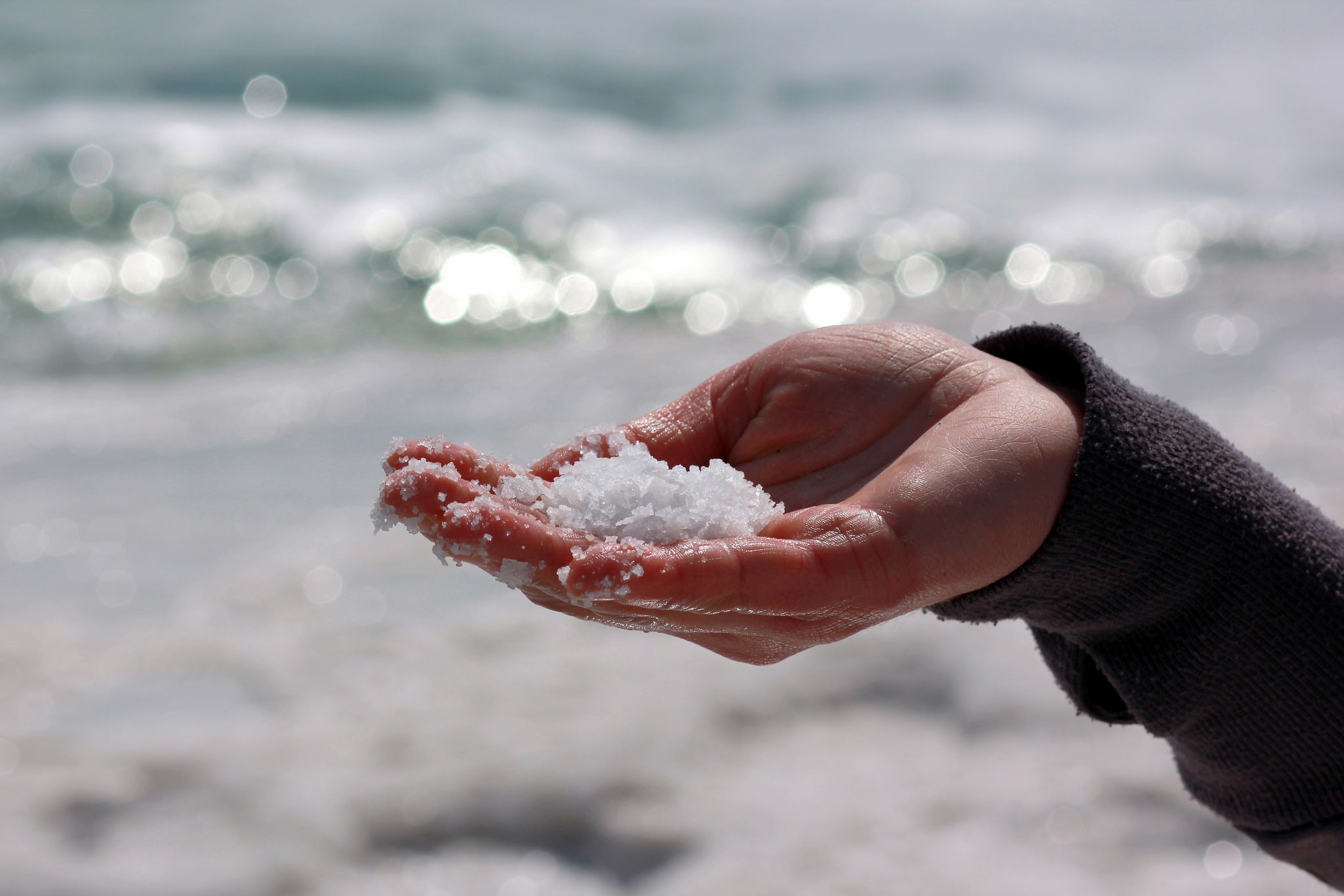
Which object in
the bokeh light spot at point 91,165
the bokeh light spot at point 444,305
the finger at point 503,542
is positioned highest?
the finger at point 503,542

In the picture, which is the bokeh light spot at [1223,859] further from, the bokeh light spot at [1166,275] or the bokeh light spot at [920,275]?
the bokeh light spot at [1166,275]

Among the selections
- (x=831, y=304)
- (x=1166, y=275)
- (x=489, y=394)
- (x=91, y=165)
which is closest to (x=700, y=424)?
(x=489, y=394)

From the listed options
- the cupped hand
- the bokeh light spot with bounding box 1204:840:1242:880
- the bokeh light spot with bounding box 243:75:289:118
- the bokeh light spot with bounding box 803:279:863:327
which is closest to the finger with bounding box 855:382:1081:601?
the cupped hand

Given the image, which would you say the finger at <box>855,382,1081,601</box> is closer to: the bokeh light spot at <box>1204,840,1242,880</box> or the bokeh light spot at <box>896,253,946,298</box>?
the bokeh light spot at <box>1204,840,1242,880</box>

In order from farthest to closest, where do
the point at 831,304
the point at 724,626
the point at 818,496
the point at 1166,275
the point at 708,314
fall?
the point at 1166,275 < the point at 831,304 < the point at 708,314 < the point at 818,496 < the point at 724,626

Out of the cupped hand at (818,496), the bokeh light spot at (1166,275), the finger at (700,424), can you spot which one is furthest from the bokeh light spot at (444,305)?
the cupped hand at (818,496)

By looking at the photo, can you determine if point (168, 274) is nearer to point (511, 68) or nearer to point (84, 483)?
point (84, 483)

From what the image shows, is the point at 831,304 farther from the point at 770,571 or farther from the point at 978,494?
the point at 770,571
